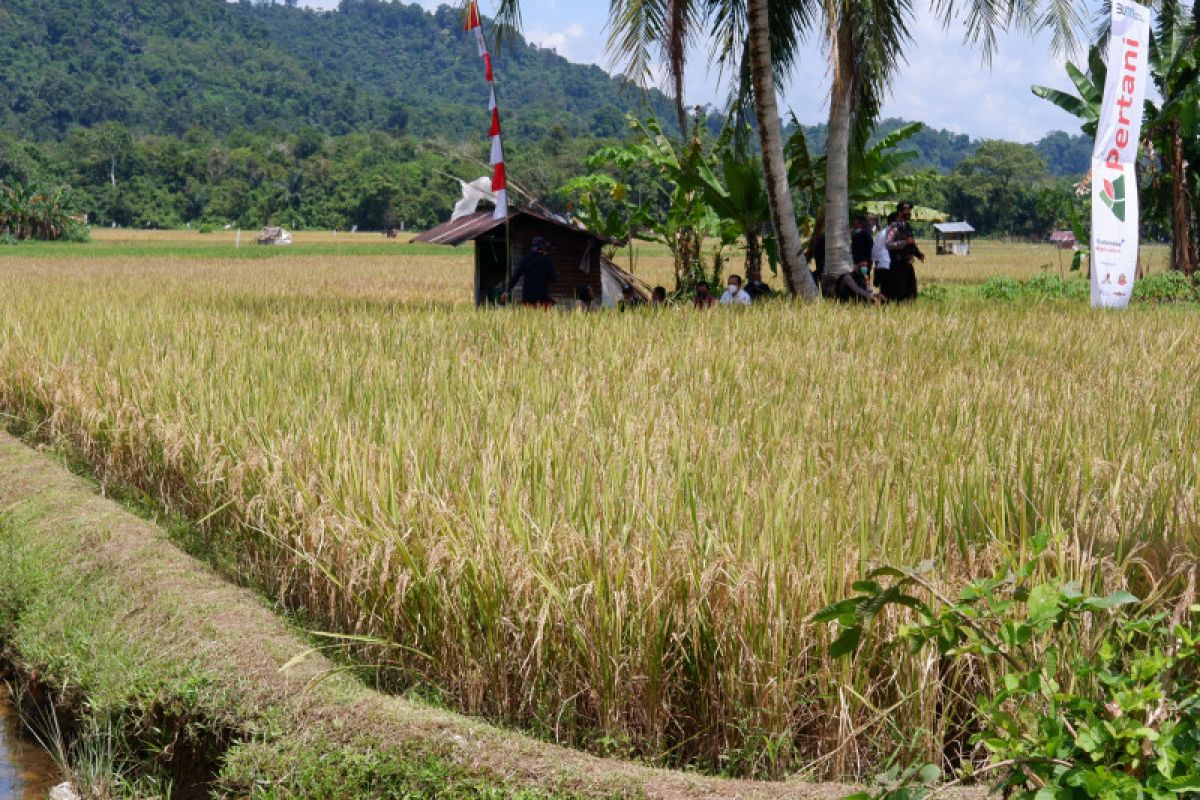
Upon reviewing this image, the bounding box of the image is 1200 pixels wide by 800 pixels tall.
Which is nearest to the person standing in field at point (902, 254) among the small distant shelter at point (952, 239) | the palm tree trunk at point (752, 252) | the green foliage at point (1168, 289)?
the palm tree trunk at point (752, 252)

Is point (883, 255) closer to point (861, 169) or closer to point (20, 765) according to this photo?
point (861, 169)

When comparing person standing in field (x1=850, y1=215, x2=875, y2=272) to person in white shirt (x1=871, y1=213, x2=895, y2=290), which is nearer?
person in white shirt (x1=871, y1=213, x2=895, y2=290)

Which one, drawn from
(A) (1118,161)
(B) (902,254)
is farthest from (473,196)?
(A) (1118,161)

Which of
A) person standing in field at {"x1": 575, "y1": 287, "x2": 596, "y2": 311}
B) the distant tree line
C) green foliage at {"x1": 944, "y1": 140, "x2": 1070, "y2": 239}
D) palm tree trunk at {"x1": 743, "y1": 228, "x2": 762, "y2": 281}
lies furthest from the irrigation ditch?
green foliage at {"x1": 944, "y1": 140, "x2": 1070, "y2": 239}

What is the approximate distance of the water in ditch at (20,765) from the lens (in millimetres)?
3646

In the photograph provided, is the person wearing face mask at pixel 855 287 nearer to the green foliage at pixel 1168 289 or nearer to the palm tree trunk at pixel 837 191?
the palm tree trunk at pixel 837 191

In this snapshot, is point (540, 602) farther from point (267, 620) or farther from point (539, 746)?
point (267, 620)

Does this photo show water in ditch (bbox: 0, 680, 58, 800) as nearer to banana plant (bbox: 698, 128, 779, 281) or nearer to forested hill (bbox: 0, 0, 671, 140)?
banana plant (bbox: 698, 128, 779, 281)

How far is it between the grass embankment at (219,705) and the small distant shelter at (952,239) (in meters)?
48.6

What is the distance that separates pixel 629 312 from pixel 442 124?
128244 millimetres

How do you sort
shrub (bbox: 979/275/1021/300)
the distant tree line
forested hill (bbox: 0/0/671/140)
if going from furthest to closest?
forested hill (bbox: 0/0/671/140) < the distant tree line < shrub (bbox: 979/275/1021/300)

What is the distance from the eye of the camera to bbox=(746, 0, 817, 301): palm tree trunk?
12.5 metres

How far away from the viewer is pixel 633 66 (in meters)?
12.2

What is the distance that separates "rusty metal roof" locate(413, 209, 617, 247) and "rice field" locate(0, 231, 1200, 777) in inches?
175
